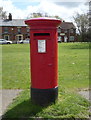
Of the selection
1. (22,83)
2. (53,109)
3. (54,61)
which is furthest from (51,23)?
(22,83)

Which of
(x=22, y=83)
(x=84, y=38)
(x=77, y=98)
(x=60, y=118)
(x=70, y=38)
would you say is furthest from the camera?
(x=70, y=38)

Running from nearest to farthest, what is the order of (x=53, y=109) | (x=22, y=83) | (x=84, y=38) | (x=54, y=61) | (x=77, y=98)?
(x=53, y=109) → (x=54, y=61) → (x=77, y=98) → (x=22, y=83) → (x=84, y=38)

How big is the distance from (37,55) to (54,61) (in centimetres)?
34

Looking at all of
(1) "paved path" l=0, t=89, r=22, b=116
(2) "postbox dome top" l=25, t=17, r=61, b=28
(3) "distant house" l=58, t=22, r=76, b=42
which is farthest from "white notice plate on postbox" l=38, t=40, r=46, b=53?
(3) "distant house" l=58, t=22, r=76, b=42

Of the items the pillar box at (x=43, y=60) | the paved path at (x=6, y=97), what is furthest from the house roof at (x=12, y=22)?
the pillar box at (x=43, y=60)

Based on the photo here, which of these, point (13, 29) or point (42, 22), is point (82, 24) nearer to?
point (13, 29)

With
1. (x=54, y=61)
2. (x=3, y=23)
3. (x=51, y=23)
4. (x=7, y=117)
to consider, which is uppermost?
(x=3, y=23)

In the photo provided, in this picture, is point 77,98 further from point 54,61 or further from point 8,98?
point 8,98

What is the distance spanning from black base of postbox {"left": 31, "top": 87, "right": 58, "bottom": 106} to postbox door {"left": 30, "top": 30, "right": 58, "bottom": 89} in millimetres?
75

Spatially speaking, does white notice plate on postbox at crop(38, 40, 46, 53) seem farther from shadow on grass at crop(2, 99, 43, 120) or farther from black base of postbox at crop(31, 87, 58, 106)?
shadow on grass at crop(2, 99, 43, 120)

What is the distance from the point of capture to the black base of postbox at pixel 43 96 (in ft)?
15.3

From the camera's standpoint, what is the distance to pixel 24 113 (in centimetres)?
428

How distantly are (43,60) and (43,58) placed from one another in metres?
0.04

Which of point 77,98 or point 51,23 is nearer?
point 51,23
